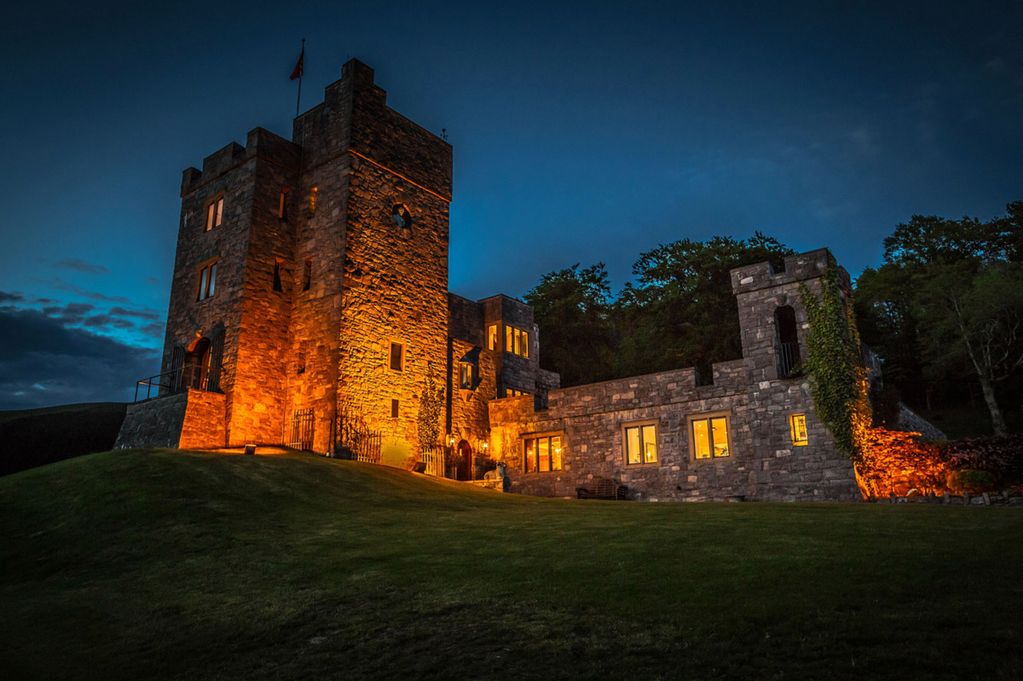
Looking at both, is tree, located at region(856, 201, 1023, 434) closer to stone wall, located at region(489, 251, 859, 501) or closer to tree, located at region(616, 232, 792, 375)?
tree, located at region(616, 232, 792, 375)

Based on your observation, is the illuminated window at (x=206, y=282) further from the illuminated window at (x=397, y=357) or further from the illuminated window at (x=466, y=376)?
the illuminated window at (x=466, y=376)

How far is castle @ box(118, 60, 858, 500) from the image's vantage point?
22562 millimetres

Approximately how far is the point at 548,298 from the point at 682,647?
149 feet

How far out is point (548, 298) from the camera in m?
51.1

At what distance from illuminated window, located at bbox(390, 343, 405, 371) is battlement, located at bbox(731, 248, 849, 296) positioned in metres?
12.8

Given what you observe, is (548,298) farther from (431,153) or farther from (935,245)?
(935,245)

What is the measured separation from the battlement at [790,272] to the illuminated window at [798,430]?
4.48 metres

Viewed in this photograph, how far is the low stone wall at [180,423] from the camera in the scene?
23266 mm

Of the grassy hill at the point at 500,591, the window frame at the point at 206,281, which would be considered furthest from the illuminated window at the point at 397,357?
the grassy hill at the point at 500,591

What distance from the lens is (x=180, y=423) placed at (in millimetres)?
23234

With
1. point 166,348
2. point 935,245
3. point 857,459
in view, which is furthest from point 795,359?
point 935,245

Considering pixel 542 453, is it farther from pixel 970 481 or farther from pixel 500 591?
pixel 500 591

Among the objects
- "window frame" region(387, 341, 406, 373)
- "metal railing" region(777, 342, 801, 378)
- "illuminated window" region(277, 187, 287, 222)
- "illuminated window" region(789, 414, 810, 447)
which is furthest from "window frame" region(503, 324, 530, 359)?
"illuminated window" region(789, 414, 810, 447)

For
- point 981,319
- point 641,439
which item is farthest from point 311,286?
point 981,319
